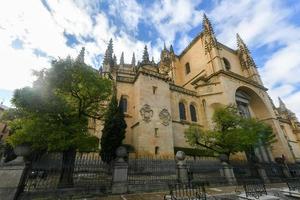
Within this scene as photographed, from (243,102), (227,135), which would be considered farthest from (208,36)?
(227,135)

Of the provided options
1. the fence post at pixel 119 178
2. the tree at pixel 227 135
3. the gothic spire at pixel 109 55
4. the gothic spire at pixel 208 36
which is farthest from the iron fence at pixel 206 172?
the gothic spire at pixel 208 36

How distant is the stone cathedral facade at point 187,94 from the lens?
707 inches

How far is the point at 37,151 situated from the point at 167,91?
14944 millimetres

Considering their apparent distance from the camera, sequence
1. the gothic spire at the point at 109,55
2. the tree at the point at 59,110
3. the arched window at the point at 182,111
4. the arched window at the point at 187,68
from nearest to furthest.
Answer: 1. the tree at the point at 59,110
2. the arched window at the point at 182,111
3. the gothic spire at the point at 109,55
4. the arched window at the point at 187,68

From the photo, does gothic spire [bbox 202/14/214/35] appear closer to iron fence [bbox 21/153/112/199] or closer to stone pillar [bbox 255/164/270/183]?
stone pillar [bbox 255/164/270/183]

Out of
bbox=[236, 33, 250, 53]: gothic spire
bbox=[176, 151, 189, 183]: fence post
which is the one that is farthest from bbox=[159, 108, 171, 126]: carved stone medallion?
bbox=[236, 33, 250, 53]: gothic spire

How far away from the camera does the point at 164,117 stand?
61.5 ft

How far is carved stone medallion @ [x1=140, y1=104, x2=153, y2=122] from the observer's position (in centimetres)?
1772

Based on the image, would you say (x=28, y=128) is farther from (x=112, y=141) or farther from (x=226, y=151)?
(x=226, y=151)

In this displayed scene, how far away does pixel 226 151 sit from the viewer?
1506 cm

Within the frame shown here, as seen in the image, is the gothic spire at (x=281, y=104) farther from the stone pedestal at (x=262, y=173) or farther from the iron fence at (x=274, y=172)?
the stone pedestal at (x=262, y=173)

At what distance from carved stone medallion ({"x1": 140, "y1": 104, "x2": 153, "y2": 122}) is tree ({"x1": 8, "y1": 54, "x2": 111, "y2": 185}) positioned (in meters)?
7.40

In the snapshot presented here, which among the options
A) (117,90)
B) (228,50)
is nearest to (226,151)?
(117,90)

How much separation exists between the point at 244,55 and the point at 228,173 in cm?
2856
